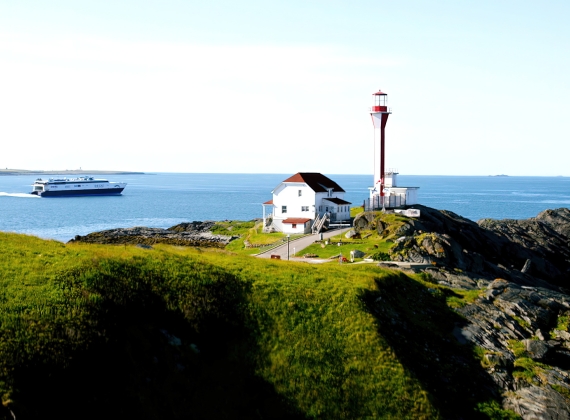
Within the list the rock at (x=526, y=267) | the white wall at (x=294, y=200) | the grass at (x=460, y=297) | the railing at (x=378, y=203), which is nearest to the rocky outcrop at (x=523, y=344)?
the grass at (x=460, y=297)

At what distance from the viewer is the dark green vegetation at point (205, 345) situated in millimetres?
21281

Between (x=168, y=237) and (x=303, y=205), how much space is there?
2434 cm

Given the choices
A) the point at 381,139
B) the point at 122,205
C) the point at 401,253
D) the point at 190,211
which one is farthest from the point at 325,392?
the point at 122,205

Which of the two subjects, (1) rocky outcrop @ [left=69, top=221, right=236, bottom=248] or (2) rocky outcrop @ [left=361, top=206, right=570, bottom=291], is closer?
(2) rocky outcrop @ [left=361, top=206, right=570, bottom=291]

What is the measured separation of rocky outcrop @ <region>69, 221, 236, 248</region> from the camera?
76.5 metres

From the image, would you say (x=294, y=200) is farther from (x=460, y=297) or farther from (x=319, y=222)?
(x=460, y=297)

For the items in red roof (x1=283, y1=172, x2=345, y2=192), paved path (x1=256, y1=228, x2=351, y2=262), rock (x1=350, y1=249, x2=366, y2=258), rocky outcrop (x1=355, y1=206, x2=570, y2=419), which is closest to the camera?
rocky outcrop (x1=355, y1=206, x2=570, y2=419)

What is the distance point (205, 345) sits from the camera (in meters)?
25.2

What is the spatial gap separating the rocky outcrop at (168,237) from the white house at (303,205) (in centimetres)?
713

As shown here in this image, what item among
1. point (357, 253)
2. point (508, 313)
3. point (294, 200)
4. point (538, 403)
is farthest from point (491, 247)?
point (538, 403)

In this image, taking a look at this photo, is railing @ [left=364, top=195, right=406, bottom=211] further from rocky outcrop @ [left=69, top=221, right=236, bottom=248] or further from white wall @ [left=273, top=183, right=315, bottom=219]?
rocky outcrop @ [left=69, top=221, right=236, bottom=248]

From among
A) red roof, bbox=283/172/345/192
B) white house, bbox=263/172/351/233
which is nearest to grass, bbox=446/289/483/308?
white house, bbox=263/172/351/233

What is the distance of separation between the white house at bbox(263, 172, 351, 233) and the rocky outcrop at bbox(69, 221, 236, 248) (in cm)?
713

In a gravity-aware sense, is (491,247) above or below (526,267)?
above
